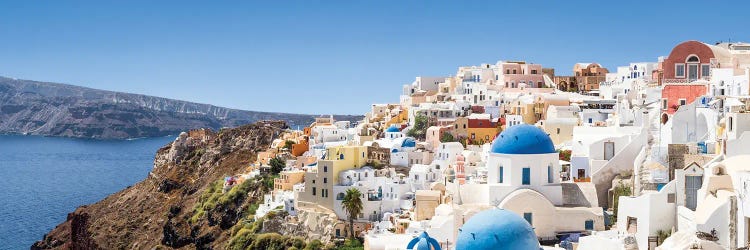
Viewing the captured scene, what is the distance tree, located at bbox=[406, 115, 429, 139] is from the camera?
2308 inches

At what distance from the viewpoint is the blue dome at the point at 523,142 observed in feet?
107

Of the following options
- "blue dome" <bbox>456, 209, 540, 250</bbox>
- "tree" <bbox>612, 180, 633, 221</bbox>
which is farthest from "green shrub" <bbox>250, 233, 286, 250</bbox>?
"blue dome" <bbox>456, 209, 540, 250</bbox>

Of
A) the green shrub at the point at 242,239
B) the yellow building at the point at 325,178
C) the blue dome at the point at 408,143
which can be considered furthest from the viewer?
the blue dome at the point at 408,143

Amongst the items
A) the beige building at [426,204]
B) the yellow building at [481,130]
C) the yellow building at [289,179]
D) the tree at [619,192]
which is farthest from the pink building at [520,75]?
the tree at [619,192]

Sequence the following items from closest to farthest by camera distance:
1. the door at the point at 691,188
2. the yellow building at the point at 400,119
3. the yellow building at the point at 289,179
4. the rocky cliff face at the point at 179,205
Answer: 1. the door at the point at 691,188
2. the yellow building at the point at 289,179
3. the rocky cliff face at the point at 179,205
4. the yellow building at the point at 400,119

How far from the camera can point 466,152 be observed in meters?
47.7

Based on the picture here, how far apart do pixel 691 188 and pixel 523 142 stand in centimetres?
925

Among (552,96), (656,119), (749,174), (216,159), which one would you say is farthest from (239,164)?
(749,174)

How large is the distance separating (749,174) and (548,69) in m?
50.7

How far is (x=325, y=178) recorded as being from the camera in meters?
48.1

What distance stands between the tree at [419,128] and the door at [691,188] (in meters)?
34.8

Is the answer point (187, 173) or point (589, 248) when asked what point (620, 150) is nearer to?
point (589, 248)

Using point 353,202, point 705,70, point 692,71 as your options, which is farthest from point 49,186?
point 705,70

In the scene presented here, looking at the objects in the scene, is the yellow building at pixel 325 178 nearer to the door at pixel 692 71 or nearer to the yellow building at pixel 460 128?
the yellow building at pixel 460 128
